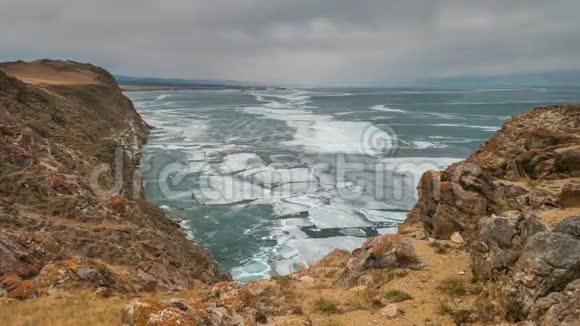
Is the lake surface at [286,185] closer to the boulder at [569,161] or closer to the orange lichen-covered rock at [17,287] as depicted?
the orange lichen-covered rock at [17,287]

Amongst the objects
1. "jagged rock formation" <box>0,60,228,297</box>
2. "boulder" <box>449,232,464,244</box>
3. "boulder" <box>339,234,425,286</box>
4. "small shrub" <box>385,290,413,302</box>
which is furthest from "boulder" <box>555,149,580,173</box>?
"jagged rock formation" <box>0,60,228,297</box>

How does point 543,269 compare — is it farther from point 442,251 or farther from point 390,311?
point 442,251

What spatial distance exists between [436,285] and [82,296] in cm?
914

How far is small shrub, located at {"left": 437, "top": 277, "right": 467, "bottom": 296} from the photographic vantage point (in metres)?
9.38

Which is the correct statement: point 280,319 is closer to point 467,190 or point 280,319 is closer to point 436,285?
point 436,285

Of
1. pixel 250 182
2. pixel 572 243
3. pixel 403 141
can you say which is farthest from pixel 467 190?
pixel 403 141

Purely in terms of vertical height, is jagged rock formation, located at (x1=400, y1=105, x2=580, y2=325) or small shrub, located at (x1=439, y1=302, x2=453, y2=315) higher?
jagged rock formation, located at (x1=400, y1=105, x2=580, y2=325)

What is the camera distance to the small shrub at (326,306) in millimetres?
9477

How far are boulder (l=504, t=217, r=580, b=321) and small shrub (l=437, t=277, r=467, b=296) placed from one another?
2414mm

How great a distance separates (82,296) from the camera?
1156 centimetres

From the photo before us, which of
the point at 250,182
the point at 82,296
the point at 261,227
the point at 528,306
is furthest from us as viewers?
the point at 250,182

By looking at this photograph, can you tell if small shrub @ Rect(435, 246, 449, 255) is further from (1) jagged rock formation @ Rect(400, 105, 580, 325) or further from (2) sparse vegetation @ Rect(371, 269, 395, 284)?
(2) sparse vegetation @ Rect(371, 269, 395, 284)

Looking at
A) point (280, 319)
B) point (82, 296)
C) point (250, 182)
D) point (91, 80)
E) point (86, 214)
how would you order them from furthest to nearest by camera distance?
point (91, 80), point (250, 182), point (86, 214), point (82, 296), point (280, 319)

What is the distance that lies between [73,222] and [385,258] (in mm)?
13988
